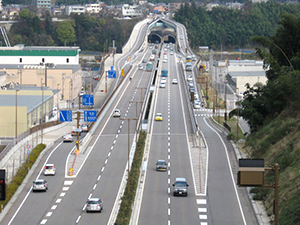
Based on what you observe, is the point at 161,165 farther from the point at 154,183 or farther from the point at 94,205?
the point at 94,205

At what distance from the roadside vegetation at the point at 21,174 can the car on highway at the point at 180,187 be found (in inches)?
456

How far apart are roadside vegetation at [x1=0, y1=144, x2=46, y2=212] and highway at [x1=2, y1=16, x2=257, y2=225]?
73cm

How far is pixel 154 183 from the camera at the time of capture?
50.4 m

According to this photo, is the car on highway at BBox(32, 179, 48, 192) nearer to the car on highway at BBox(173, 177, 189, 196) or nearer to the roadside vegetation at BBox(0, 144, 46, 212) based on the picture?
the roadside vegetation at BBox(0, 144, 46, 212)

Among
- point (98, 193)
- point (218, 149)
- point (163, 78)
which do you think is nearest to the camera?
point (98, 193)

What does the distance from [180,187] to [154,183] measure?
13.5ft

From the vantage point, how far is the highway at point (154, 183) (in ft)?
138

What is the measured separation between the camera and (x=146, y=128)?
7206cm

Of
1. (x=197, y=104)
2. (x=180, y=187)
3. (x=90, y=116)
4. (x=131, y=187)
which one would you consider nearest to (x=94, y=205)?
(x=131, y=187)

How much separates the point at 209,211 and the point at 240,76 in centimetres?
9312

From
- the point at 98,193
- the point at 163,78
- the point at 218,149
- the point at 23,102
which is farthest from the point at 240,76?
the point at 98,193

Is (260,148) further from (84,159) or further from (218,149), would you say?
(84,159)

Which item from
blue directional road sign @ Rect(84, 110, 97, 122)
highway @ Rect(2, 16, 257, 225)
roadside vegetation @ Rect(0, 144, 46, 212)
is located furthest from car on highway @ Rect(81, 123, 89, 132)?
roadside vegetation @ Rect(0, 144, 46, 212)

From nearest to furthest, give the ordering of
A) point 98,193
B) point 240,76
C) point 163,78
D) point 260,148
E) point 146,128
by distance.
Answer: point 98,193 < point 260,148 < point 146,128 < point 163,78 < point 240,76
